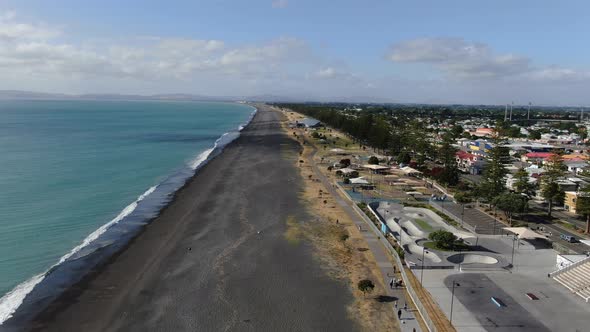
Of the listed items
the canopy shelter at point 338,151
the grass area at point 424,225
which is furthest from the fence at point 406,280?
the canopy shelter at point 338,151

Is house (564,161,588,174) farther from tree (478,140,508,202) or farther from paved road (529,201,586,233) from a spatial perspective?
tree (478,140,508,202)

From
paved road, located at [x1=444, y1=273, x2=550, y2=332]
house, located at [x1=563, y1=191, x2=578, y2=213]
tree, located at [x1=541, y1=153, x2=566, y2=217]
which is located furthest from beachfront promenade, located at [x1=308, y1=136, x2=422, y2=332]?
house, located at [x1=563, y1=191, x2=578, y2=213]

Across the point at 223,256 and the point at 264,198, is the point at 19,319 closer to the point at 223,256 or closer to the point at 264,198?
the point at 223,256

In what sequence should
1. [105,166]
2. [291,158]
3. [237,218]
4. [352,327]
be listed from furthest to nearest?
[291,158] < [105,166] < [237,218] < [352,327]

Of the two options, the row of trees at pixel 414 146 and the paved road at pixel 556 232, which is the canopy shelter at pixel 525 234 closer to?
the paved road at pixel 556 232

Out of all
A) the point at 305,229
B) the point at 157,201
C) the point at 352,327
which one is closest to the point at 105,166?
the point at 157,201

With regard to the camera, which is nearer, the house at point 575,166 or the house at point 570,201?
the house at point 570,201
